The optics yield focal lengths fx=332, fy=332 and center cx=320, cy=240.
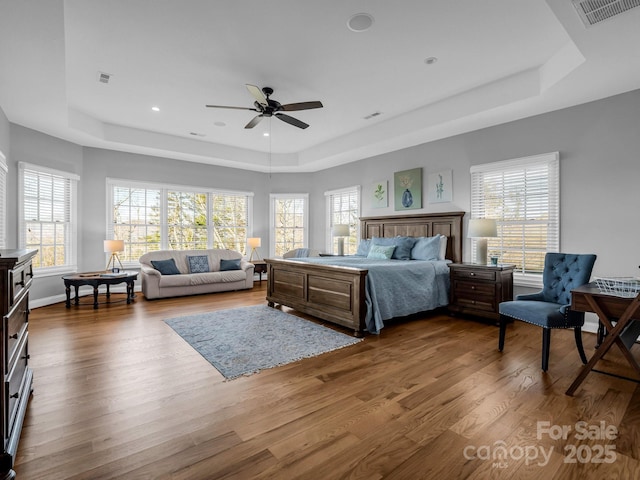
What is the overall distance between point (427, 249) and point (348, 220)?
250 centimetres

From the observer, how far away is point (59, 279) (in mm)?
5574

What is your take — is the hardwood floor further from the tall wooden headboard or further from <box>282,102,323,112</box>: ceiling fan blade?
<box>282,102,323,112</box>: ceiling fan blade

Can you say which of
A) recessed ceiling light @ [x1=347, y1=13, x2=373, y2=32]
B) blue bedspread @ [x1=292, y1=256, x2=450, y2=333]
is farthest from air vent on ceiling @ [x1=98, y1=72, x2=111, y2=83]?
blue bedspread @ [x1=292, y1=256, x2=450, y2=333]

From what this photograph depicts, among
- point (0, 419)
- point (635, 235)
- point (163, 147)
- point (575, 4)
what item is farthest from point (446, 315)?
point (163, 147)

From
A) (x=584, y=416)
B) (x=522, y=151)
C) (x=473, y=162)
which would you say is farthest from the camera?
(x=473, y=162)

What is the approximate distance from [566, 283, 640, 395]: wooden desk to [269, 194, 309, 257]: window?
20.8 feet

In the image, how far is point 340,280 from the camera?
155 inches

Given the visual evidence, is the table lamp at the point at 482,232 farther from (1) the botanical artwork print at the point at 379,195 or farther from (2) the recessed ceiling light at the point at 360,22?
(2) the recessed ceiling light at the point at 360,22

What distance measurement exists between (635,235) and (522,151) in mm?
1626

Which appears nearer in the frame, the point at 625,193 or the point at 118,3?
the point at 118,3

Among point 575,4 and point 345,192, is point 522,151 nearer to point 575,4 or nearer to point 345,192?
point 575,4

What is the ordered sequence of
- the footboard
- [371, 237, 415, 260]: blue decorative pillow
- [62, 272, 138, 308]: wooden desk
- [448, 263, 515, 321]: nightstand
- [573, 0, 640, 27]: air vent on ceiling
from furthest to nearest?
1. [371, 237, 415, 260]: blue decorative pillow
2. [62, 272, 138, 308]: wooden desk
3. [448, 263, 515, 321]: nightstand
4. the footboard
5. [573, 0, 640, 27]: air vent on ceiling

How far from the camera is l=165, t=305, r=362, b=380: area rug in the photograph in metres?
2.96

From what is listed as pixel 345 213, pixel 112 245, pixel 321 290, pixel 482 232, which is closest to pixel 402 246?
pixel 482 232
